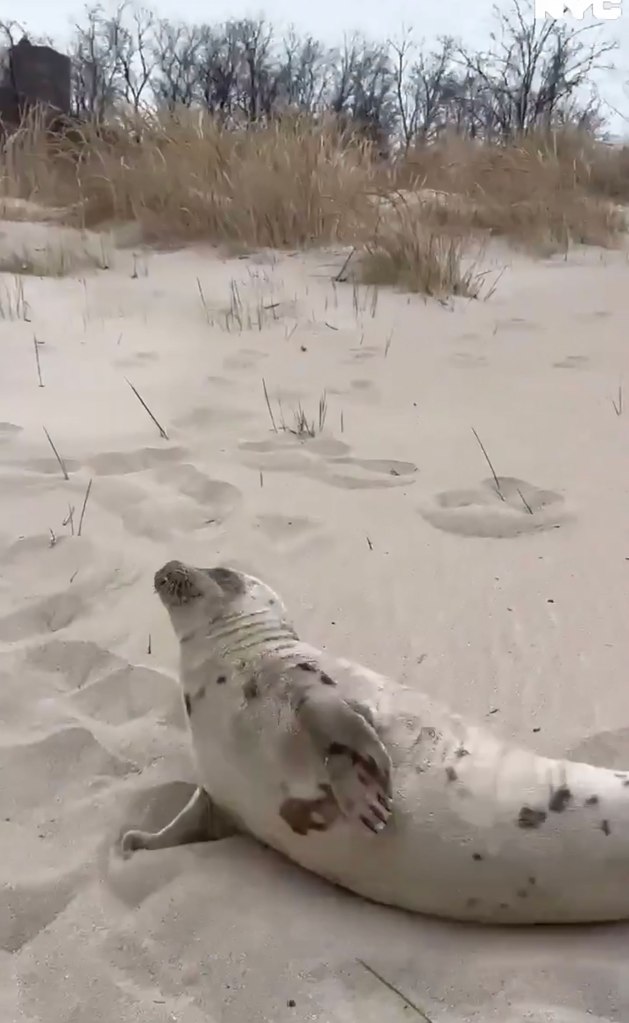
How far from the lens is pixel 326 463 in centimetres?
308

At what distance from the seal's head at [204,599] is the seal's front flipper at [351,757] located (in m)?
0.33

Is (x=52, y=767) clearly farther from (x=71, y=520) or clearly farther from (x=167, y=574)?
(x=71, y=520)

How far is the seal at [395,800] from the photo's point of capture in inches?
52.1

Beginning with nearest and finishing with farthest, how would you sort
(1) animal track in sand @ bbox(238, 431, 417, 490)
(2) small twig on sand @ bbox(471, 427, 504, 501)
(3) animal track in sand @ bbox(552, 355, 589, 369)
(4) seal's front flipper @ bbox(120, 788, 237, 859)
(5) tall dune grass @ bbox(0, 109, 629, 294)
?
(4) seal's front flipper @ bbox(120, 788, 237, 859)
(2) small twig on sand @ bbox(471, 427, 504, 501)
(1) animal track in sand @ bbox(238, 431, 417, 490)
(3) animal track in sand @ bbox(552, 355, 589, 369)
(5) tall dune grass @ bbox(0, 109, 629, 294)

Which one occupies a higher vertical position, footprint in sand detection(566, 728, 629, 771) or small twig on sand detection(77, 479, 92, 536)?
small twig on sand detection(77, 479, 92, 536)

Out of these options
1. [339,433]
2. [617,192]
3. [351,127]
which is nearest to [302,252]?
[351,127]

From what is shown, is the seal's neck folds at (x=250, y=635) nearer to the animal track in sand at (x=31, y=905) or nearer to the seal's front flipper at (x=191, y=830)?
the seal's front flipper at (x=191, y=830)

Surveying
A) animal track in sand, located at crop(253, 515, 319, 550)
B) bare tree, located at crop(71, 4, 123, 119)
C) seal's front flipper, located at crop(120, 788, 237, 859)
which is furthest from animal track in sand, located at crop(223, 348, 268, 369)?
bare tree, located at crop(71, 4, 123, 119)

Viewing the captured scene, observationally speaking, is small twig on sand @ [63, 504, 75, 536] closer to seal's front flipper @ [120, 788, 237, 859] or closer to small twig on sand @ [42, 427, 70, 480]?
small twig on sand @ [42, 427, 70, 480]

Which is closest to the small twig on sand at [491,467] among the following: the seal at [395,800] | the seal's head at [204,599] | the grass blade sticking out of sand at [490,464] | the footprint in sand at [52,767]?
the grass blade sticking out of sand at [490,464]

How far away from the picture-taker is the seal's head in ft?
A: 5.67

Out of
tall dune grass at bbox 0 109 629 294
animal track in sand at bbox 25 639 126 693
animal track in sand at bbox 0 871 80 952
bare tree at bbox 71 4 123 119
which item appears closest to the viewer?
animal track in sand at bbox 0 871 80 952

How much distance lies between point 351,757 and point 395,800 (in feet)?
0.30

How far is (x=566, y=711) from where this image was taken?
1.85 m
